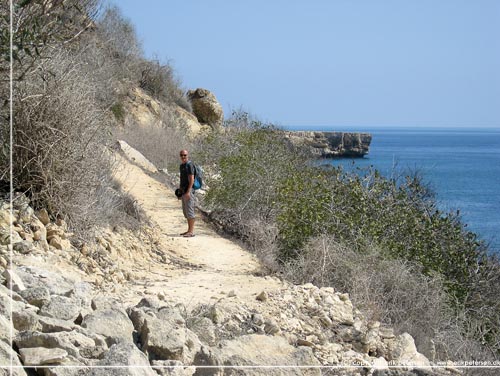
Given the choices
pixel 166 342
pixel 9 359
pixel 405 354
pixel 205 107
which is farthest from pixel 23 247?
pixel 205 107

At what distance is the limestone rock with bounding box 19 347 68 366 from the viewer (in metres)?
4.66

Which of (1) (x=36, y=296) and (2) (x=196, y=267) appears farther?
(2) (x=196, y=267)

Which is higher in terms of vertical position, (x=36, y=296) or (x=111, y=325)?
(x=36, y=296)

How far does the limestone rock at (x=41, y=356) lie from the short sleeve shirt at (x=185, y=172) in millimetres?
8350

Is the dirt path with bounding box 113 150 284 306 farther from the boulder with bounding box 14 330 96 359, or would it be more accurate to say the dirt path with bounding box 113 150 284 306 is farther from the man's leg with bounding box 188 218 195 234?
the boulder with bounding box 14 330 96 359

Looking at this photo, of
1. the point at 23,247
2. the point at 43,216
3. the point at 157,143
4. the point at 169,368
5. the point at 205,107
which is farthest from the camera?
the point at 205,107

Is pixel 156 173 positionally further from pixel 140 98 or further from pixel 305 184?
pixel 140 98

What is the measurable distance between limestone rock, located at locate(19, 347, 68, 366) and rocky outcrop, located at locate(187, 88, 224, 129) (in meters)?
28.2

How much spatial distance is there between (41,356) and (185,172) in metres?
8.53

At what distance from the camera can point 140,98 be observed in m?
28.8

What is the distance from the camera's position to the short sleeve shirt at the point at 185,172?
1302 cm

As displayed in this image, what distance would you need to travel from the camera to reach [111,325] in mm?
5516

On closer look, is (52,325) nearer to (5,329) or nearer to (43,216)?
(5,329)

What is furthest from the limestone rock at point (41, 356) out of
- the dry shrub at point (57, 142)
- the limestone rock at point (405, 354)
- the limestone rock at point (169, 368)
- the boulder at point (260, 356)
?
the dry shrub at point (57, 142)
